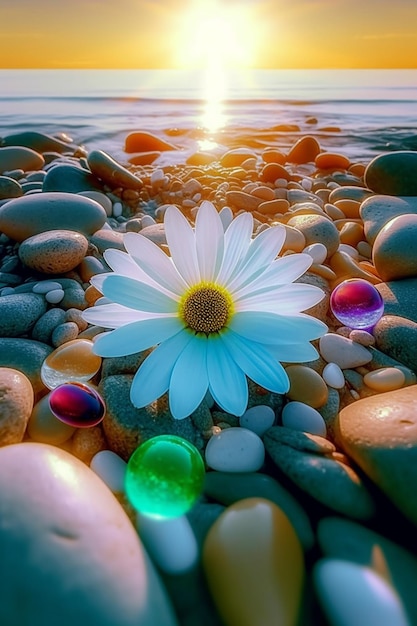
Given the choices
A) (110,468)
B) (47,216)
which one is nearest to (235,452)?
(110,468)

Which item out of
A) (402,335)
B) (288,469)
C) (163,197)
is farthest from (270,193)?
(288,469)

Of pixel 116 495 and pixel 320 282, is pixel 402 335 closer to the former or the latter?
pixel 320 282

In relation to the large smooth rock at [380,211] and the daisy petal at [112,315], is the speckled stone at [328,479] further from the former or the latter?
the large smooth rock at [380,211]

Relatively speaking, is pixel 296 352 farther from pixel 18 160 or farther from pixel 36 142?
pixel 36 142

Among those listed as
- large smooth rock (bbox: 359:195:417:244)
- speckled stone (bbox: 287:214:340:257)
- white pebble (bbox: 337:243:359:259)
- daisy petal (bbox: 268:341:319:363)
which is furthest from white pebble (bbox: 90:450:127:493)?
large smooth rock (bbox: 359:195:417:244)

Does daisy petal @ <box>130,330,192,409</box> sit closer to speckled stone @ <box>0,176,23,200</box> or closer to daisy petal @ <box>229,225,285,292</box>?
daisy petal @ <box>229,225,285,292</box>

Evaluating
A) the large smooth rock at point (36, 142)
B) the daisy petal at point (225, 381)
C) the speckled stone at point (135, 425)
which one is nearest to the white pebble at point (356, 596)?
the daisy petal at point (225, 381)
